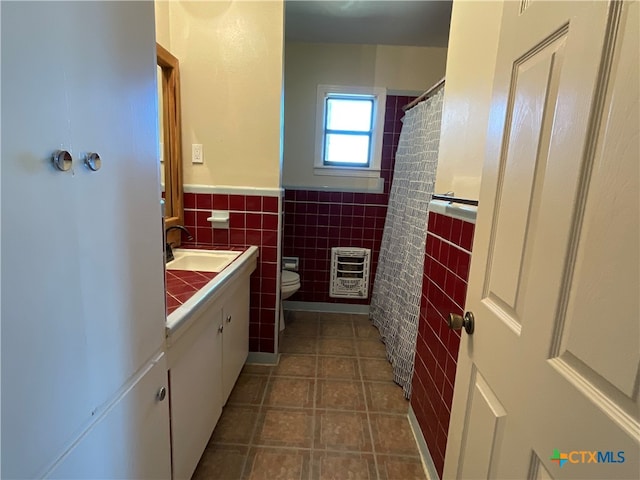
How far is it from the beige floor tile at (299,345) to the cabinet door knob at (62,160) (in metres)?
2.23

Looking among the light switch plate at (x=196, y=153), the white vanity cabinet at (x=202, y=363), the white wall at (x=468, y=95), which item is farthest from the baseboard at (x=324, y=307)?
the white wall at (x=468, y=95)

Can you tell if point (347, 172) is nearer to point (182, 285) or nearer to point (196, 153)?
point (196, 153)

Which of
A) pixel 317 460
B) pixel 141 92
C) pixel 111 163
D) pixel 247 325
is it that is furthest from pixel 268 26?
pixel 317 460

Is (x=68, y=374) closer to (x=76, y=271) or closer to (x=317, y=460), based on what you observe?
(x=76, y=271)

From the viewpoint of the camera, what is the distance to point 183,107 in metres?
2.06

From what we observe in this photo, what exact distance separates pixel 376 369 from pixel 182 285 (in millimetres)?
1574

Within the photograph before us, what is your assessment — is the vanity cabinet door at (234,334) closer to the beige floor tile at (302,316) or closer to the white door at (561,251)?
the beige floor tile at (302,316)

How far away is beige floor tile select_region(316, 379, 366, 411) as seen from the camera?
6.39ft

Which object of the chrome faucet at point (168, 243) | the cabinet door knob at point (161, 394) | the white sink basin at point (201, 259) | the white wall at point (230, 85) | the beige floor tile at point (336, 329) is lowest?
the beige floor tile at point (336, 329)

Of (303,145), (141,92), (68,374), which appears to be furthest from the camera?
(303,145)

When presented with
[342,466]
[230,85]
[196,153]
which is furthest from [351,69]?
[342,466]

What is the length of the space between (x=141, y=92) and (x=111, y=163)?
0.20m

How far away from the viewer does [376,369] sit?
2.35 metres

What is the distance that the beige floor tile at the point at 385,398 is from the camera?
6.36 ft
